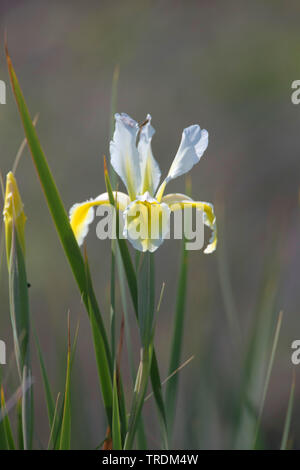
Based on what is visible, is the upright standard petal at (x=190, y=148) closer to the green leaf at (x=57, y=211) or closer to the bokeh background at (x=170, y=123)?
the green leaf at (x=57, y=211)

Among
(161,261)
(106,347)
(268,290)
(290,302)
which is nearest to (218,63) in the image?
(161,261)

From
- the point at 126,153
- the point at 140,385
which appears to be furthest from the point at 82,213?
the point at 140,385

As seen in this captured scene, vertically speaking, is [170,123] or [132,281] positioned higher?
[170,123]

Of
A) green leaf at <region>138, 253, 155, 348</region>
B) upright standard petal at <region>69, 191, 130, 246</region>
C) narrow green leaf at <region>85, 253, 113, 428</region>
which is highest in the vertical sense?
upright standard petal at <region>69, 191, 130, 246</region>

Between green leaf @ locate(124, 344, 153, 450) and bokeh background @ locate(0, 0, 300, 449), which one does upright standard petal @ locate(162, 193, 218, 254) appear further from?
bokeh background @ locate(0, 0, 300, 449)

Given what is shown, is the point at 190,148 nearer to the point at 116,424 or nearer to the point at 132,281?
the point at 132,281

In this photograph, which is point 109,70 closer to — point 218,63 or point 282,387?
point 218,63

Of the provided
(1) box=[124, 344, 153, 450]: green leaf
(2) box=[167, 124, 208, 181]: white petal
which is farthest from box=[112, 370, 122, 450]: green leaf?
(2) box=[167, 124, 208, 181]: white petal
